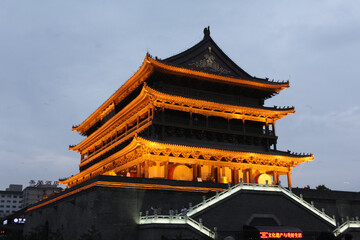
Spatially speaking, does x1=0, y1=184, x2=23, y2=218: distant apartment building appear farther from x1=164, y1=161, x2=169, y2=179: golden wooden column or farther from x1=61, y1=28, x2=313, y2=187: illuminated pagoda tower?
x1=164, y1=161, x2=169, y2=179: golden wooden column

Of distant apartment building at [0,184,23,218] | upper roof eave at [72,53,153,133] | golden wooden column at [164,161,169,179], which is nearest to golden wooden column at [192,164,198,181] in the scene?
golden wooden column at [164,161,169,179]

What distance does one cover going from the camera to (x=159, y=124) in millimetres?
36438

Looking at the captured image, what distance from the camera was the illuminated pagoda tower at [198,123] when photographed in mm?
36031

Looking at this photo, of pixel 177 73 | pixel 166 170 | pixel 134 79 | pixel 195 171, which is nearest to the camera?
pixel 166 170

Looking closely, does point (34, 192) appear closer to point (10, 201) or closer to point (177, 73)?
point (10, 201)

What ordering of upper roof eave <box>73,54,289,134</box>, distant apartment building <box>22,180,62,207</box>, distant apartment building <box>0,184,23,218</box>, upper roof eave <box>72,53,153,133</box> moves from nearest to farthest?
upper roof eave <box>73,54,289,134</box> < upper roof eave <box>72,53,153,133</box> < distant apartment building <box>22,180,62,207</box> < distant apartment building <box>0,184,23,218</box>

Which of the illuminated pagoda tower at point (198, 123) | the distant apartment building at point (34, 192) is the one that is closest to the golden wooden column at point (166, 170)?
the illuminated pagoda tower at point (198, 123)

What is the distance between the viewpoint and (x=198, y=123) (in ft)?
129

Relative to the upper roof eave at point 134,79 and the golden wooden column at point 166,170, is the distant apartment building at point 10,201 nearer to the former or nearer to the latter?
the upper roof eave at point 134,79

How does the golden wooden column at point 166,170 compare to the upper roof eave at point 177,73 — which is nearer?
the golden wooden column at point 166,170

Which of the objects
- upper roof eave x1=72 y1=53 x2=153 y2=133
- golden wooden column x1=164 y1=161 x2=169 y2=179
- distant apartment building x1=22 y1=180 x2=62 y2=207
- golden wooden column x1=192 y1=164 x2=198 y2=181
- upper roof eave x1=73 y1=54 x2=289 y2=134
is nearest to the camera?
golden wooden column x1=164 y1=161 x2=169 y2=179

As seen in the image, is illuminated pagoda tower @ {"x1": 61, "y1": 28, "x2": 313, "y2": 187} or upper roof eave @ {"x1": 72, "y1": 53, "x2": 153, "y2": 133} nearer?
illuminated pagoda tower @ {"x1": 61, "y1": 28, "x2": 313, "y2": 187}

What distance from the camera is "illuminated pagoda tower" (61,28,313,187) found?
36031 millimetres

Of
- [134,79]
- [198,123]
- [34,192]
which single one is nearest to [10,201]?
[34,192]
